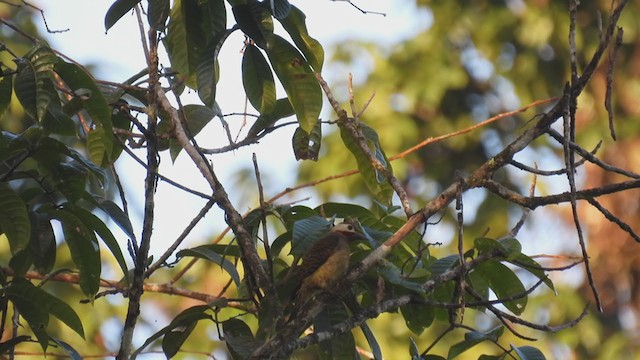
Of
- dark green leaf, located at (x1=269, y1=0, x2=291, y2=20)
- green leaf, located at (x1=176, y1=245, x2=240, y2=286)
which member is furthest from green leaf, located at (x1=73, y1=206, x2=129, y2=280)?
dark green leaf, located at (x1=269, y1=0, x2=291, y2=20)

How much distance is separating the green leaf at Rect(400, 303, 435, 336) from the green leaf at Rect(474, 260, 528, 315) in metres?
0.24

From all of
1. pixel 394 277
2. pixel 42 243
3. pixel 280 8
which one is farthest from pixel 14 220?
pixel 394 277

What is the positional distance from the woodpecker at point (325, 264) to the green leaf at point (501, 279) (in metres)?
0.45

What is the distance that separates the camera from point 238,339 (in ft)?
9.69

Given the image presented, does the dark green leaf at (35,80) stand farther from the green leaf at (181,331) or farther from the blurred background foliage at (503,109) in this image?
the blurred background foliage at (503,109)

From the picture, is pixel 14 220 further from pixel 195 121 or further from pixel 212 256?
pixel 195 121

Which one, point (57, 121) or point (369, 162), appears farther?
point (369, 162)

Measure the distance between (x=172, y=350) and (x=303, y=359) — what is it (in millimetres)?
5452

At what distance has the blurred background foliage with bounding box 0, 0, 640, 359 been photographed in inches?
376

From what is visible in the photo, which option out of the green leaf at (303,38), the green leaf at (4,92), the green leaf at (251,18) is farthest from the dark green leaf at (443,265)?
the green leaf at (4,92)

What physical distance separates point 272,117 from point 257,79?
0.30 meters

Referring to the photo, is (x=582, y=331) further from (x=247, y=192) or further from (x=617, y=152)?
(x=247, y=192)

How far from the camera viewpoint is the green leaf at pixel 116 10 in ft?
10.0

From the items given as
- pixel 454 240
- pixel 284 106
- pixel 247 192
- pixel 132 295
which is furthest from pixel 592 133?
pixel 132 295
